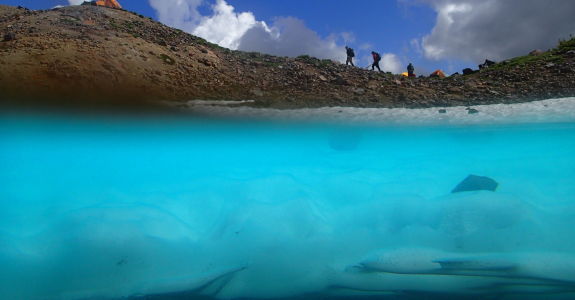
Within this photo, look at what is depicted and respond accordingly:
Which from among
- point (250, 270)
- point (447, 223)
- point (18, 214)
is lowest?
point (250, 270)

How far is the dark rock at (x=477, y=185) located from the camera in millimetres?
8680

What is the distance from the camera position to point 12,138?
456 inches

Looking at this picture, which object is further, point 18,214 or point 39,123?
Result: point 39,123

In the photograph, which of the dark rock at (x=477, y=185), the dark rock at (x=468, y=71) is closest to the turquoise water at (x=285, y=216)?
the dark rock at (x=477, y=185)

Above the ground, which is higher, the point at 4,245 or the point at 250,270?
the point at 4,245

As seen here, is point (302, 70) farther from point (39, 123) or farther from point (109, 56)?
point (39, 123)

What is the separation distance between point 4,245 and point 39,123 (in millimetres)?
4469

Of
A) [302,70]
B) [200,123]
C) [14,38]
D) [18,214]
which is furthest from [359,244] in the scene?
[14,38]

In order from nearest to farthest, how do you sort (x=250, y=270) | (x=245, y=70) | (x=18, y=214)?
(x=250, y=270) → (x=18, y=214) → (x=245, y=70)

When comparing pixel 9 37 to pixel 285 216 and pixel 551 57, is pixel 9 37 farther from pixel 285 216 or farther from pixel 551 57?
pixel 551 57

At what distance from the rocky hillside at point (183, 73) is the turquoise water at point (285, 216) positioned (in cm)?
168

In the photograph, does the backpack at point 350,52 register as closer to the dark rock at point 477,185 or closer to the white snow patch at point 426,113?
the white snow patch at point 426,113

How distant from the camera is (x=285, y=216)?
7.85 m

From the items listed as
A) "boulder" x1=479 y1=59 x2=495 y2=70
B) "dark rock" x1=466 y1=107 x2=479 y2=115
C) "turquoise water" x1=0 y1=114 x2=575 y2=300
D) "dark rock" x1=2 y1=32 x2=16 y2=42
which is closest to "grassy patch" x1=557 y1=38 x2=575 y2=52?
"boulder" x1=479 y1=59 x2=495 y2=70
